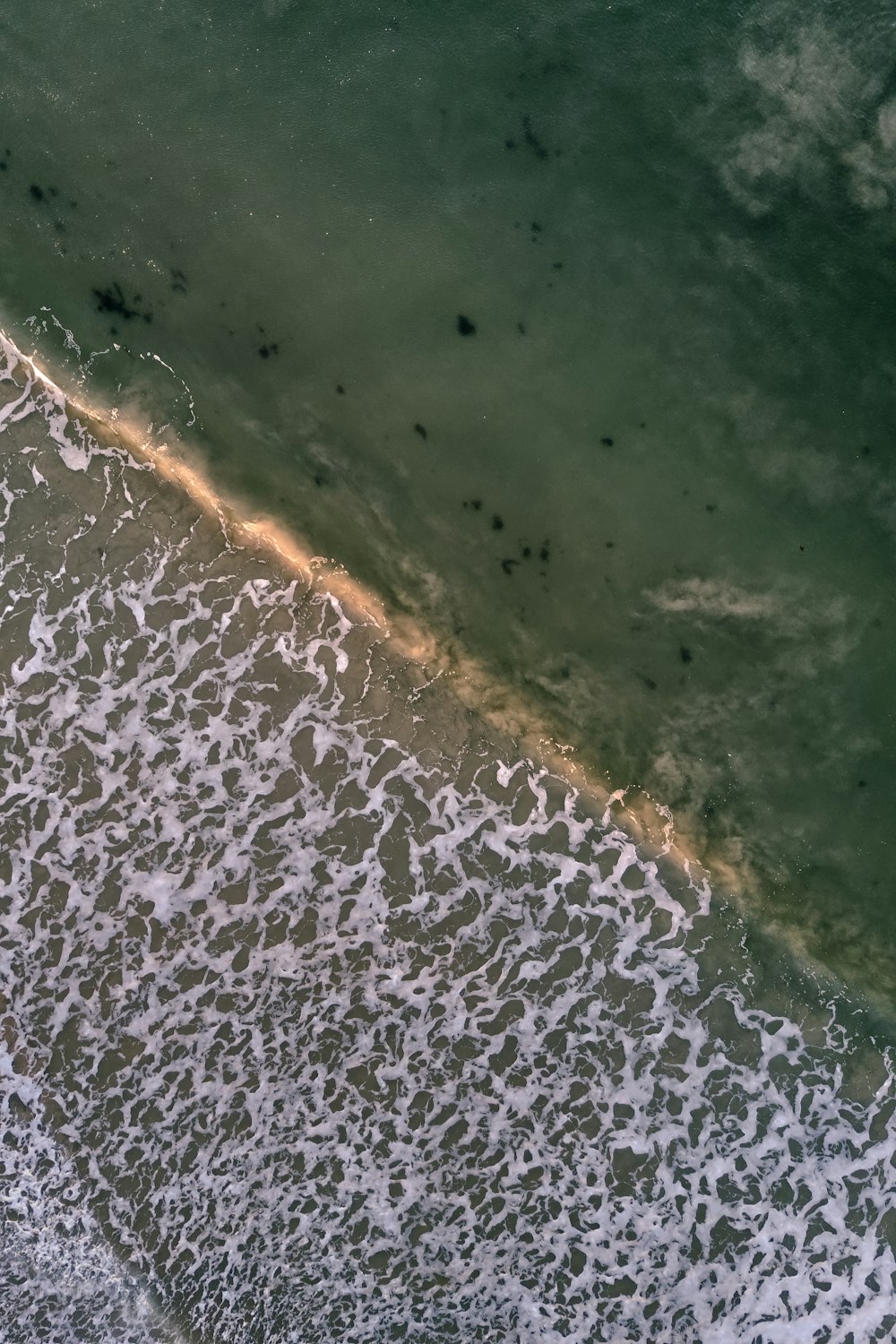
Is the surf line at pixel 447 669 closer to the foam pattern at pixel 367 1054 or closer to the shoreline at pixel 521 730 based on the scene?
the shoreline at pixel 521 730

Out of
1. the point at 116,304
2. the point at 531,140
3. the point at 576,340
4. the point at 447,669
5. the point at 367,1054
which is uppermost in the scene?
the point at 531,140

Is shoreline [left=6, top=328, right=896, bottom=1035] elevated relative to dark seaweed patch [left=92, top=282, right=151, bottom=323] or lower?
lower

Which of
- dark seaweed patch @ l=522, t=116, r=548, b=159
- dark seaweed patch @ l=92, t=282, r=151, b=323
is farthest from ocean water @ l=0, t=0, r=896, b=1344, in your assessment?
dark seaweed patch @ l=92, t=282, r=151, b=323

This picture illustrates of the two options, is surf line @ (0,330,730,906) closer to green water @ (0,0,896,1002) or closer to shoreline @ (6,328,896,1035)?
shoreline @ (6,328,896,1035)

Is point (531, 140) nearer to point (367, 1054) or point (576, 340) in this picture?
point (576, 340)

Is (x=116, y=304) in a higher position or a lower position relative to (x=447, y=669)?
higher

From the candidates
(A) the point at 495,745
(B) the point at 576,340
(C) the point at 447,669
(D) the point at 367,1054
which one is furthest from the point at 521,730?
(B) the point at 576,340

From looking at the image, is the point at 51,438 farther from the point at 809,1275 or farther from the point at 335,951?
the point at 809,1275

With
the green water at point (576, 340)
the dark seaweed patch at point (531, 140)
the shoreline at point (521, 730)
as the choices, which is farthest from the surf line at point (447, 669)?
the dark seaweed patch at point (531, 140)
